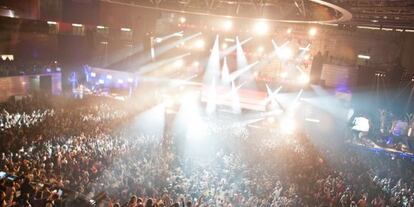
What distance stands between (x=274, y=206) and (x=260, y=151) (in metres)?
3.96

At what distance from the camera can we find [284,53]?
21906mm

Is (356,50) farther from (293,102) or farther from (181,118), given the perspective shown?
(181,118)

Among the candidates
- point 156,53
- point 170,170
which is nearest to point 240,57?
point 156,53

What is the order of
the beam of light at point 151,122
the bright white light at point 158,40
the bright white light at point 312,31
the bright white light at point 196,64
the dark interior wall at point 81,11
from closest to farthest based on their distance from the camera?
the beam of light at point 151,122 < the bright white light at point 312,31 < the dark interior wall at point 81,11 < the bright white light at point 196,64 < the bright white light at point 158,40

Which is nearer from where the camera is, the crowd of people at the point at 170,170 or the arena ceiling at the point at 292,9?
the crowd of people at the point at 170,170

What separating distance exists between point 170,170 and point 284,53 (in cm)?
1529

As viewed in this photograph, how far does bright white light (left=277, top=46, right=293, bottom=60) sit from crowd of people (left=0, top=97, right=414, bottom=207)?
10.3m

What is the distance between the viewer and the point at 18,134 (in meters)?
10.1

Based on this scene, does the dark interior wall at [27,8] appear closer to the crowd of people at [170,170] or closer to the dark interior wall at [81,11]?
the dark interior wall at [81,11]

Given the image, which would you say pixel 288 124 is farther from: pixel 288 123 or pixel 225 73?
pixel 225 73

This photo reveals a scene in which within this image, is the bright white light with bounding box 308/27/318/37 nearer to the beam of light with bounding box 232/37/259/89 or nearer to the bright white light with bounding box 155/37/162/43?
the beam of light with bounding box 232/37/259/89

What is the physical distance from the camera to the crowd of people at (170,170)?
7.25 m

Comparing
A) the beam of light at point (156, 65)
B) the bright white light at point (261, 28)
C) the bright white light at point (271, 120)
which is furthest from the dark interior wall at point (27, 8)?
the bright white light at point (271, 120)

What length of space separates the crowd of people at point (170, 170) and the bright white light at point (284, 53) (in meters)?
10.3
